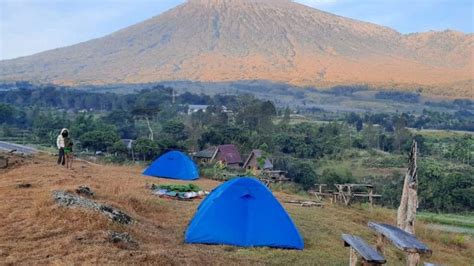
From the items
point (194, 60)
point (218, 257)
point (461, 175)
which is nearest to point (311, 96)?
point (194, 60)

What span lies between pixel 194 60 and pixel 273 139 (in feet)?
331

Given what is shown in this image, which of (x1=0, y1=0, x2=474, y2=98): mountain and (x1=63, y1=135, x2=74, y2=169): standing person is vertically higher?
(x1=0, y1=0, x2=474, y2=98): mountain

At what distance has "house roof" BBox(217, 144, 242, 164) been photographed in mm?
27558

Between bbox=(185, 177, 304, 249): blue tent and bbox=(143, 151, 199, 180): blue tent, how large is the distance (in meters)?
8.09

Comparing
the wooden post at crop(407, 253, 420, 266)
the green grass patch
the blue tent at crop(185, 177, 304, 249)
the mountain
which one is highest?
the mountain

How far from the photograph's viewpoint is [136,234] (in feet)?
23.6

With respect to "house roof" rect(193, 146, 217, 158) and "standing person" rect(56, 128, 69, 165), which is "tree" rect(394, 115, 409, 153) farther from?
"standing person" rect(56, 128, 69, 165)

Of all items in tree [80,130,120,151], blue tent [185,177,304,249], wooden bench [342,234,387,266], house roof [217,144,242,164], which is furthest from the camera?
tree [80,130,120,151]

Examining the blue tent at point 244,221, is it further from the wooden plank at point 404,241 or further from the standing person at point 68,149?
the standing person at point 68,149

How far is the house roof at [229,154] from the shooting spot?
27558 mm

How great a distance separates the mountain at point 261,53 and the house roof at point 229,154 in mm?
79655

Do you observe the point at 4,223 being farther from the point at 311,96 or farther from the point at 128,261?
the point at 311,96

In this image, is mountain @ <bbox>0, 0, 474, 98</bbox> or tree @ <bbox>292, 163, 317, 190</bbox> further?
mountain @ <bbox>0, 0, 474, 98</bbox>

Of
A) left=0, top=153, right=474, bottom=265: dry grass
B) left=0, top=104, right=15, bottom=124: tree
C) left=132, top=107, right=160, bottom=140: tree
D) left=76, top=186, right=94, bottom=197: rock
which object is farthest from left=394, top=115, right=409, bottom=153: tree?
left=76, top=186, right=94, bottom=197: rock
